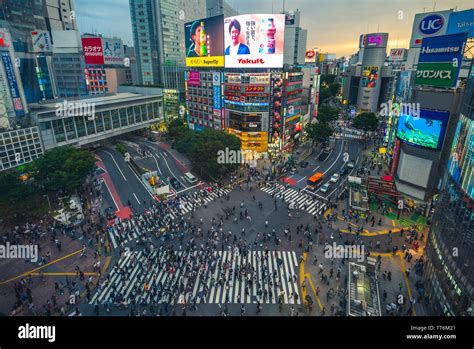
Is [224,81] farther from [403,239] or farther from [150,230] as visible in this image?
[403,239]

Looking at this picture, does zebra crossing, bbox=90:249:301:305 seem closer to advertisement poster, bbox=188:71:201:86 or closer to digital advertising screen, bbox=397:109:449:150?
digital advertising screen, bbox=397:109:449:150

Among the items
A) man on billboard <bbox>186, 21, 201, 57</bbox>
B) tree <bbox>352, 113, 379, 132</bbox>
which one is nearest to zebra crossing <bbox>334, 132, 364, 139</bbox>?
tree <bbox>352, 113, 379, 132</bbox>

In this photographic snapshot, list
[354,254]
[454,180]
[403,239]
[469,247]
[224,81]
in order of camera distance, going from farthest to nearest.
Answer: [224,81], [403,239], [354,254], [454,180], [469,247]

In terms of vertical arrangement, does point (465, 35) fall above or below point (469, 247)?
above

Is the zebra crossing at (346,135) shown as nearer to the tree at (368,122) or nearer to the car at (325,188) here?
the tree at (368,122)
